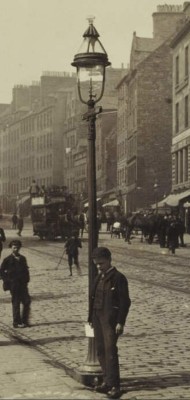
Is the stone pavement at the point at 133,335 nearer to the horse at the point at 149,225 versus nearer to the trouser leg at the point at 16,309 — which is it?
the trouser leg at the point at 16,309

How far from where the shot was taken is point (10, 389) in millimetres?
7621

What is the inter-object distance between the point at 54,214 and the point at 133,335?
32277 mm

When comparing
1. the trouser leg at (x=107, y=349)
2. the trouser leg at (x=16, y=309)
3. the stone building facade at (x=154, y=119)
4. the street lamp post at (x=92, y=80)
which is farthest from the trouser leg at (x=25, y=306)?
the stone building facade at (x=154, y=119)

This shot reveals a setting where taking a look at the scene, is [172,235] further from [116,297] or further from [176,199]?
[116,297]

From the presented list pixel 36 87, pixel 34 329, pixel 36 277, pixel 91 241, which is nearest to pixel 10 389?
pixel 91 241

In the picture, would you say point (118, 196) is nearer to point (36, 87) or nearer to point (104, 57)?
point (36, 87)

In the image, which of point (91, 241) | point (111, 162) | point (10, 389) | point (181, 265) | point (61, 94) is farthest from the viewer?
point (61, 94)

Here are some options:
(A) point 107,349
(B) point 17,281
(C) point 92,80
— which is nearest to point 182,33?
(B) point 17,281

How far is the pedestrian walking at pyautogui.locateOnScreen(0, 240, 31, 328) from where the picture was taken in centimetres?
1241

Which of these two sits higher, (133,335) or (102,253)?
(102,253)

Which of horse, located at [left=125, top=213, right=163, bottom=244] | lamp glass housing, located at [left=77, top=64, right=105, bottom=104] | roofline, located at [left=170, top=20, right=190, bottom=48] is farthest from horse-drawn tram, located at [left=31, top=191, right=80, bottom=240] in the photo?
lamp glass housing, located at [left=77, top=64, right=105, bottom=104]

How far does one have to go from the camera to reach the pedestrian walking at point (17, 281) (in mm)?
12414

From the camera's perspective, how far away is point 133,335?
11148 mm

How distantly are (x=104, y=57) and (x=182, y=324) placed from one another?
5.16 m
